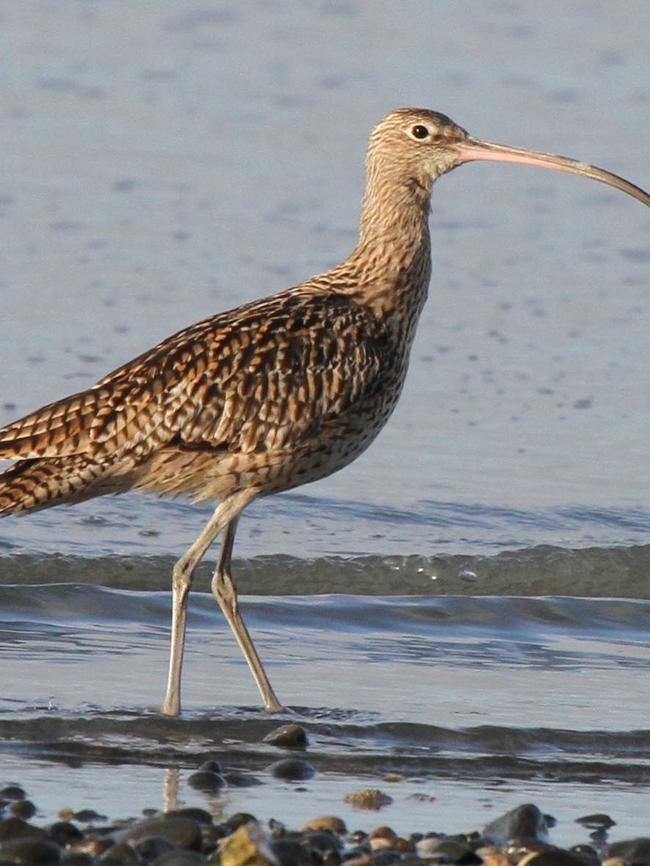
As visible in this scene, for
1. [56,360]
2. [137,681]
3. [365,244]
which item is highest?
[365,244]

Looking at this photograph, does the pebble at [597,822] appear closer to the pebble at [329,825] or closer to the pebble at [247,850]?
the pebble at [329,825]

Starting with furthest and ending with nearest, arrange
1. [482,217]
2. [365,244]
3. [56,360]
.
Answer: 1. [482,217]
2. [56,360]
3. [365,244]

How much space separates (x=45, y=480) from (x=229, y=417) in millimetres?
786

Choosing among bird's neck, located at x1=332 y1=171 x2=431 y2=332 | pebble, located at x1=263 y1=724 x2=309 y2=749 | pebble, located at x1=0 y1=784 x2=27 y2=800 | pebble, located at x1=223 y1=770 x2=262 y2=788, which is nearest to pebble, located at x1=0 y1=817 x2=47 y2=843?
pebble, located at x1=0 y1=784 x2=27 y2=800

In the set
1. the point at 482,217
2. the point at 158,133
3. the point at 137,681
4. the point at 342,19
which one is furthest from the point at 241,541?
the point at 342,19

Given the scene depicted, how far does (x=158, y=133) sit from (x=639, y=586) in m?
9.64

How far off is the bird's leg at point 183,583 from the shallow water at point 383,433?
164 millimetres

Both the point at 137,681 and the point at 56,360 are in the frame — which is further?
the point at 56,360

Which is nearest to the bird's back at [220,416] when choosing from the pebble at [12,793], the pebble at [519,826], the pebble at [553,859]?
the pebble at [12,793]

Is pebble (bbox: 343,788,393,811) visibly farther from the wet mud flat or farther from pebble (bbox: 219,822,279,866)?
pebble (bbox: 219,822,279,866)

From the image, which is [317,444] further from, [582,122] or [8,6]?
[8,6]

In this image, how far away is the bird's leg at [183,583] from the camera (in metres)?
8.97

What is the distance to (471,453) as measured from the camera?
13430mm

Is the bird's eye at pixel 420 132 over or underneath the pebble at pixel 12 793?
over
